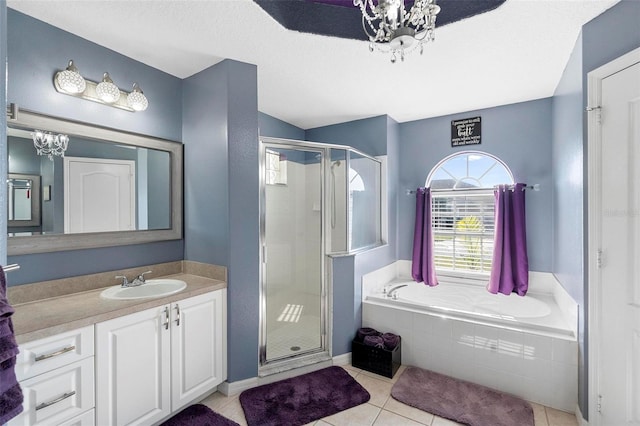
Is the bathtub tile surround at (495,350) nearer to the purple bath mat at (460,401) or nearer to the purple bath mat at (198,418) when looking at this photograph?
the purple bath mat at (460,401)

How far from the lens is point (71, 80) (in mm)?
1814

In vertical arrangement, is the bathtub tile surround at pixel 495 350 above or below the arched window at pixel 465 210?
below

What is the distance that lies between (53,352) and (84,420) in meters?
0.41

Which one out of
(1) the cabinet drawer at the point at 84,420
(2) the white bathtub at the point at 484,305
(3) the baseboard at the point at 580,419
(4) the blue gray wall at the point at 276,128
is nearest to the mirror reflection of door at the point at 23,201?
(1) the cabinet drawer at the point at 84,420

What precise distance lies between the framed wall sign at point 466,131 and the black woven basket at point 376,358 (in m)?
2.39

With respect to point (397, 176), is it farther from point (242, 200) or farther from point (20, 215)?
point (20, 215)

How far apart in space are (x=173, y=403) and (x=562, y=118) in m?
3.71

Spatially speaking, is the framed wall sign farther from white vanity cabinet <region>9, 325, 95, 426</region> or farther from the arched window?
white vanity cabinet <region>9, 325, 95, 426</region>

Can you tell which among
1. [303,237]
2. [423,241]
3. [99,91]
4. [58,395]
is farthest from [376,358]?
[99,91]

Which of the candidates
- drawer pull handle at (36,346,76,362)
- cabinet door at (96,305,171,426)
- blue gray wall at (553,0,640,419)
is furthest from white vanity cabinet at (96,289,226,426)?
blue gray wall at (553,0,640,419)

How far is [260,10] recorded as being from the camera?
1688 millimetres

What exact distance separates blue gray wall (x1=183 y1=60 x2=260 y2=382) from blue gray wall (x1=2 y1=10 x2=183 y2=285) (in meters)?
0.26

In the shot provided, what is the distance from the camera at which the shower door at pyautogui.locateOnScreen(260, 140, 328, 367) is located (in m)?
2.49

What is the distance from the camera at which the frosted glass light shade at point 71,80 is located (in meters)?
1.80
